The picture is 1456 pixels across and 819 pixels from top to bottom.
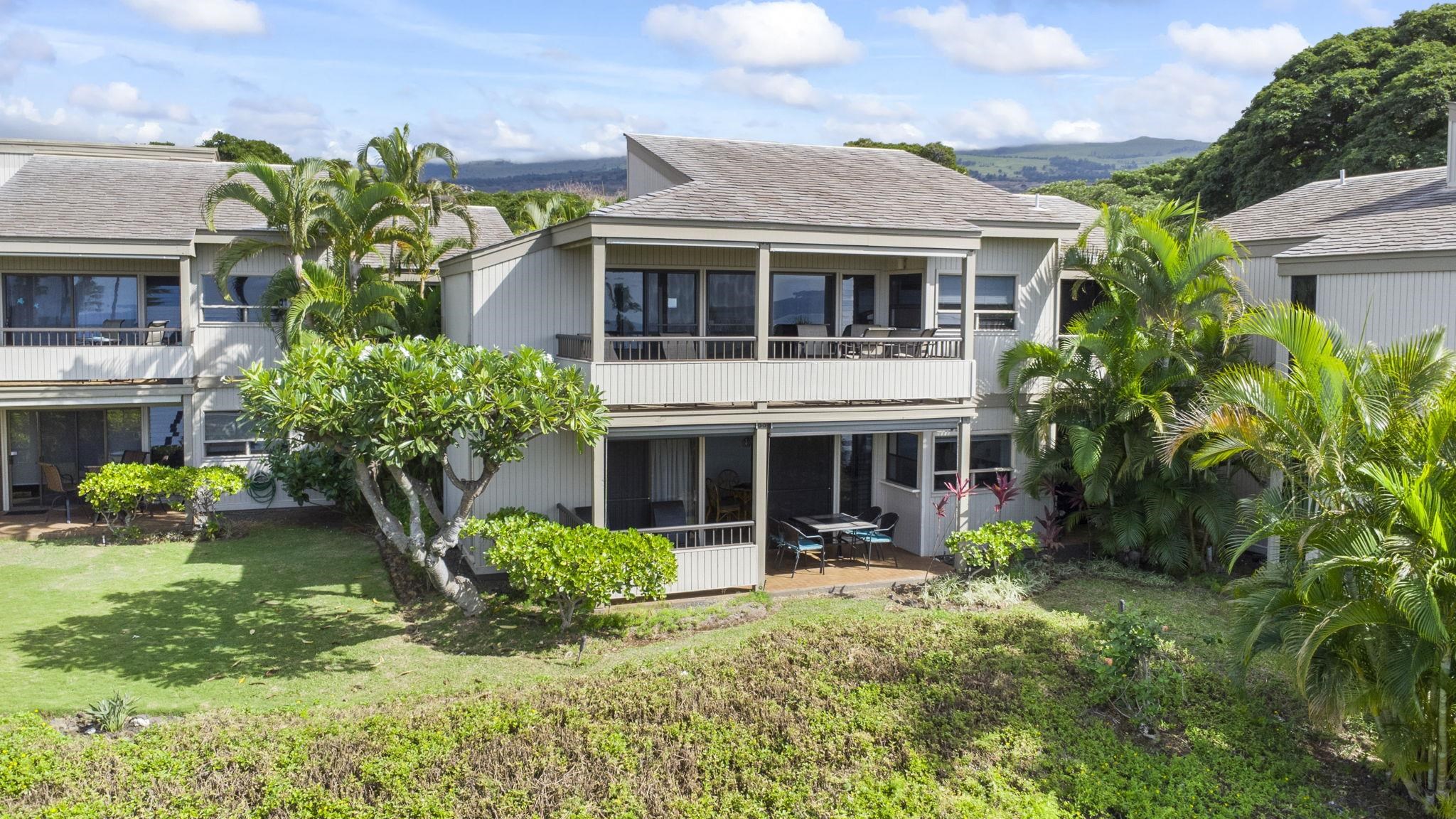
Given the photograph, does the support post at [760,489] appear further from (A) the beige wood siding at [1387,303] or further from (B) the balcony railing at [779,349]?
(A) the beige wood siding at [1387,303]

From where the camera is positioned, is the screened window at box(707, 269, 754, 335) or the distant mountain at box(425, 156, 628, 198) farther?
the distant mountain at box(425, 156, 628, 198)

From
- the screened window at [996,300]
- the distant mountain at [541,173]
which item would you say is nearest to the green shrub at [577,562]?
the screened window at [996,300]

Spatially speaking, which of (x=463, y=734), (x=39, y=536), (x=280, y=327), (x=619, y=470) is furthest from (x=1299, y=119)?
(x=39, y=536)

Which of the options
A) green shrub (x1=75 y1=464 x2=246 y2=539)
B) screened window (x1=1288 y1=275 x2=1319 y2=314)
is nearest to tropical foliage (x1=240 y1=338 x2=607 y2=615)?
green shrub (x1=75 y1=464 x2=246 y2=539)

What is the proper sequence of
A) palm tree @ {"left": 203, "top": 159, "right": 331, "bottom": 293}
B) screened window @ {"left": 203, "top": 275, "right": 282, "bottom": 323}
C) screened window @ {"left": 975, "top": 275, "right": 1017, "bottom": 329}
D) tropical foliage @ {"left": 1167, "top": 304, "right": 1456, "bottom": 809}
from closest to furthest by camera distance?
tropical foliage @ {"left": 1167, "top": 304, "right": 1456, "bottom": 809} → palm tree @ {"left": 203, "top": 159, "right": 331, "bottom": 293} → screened window @ {"left": 975, "top": 275, "right": 1017, "bottom": 329} → screened window @ {"left": 203, "top": 275, "right": 282, "bottom": 323}

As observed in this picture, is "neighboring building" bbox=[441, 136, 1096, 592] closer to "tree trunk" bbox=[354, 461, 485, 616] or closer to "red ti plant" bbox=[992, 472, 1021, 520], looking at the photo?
"red ti plant" bbox=[992, 472, 1021, 520]

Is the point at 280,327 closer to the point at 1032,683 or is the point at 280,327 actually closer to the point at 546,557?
the point at 546,557

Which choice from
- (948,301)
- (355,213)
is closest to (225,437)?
(355,213)
